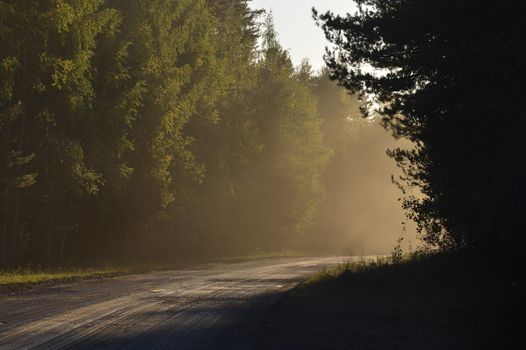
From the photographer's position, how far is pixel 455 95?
16969mm

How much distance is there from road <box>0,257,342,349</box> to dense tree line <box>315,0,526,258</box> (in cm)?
501

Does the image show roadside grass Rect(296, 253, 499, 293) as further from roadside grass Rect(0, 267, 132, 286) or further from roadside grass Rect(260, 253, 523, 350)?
roadside grass Rect(0, 267, 132, 286)

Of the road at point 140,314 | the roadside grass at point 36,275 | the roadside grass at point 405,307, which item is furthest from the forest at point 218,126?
the road at point 140,314

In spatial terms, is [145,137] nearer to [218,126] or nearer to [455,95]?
[218,126]

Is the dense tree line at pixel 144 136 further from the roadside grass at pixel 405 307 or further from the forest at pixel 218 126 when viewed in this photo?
the roadside grass at pixel 405 307

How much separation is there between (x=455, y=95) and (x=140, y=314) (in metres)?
8.32

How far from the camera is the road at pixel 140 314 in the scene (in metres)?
12.3

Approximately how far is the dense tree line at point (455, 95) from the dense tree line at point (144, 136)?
12702mm

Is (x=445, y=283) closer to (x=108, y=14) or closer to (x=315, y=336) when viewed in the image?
(x=315, y=336)

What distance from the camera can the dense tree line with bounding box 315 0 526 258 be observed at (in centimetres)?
1420

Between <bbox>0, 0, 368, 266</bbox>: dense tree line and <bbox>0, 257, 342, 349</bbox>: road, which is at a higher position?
<bbox>0, 0, 368, 266</bbox>: dense tree line

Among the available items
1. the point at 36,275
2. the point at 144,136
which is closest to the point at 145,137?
the point at 144,136

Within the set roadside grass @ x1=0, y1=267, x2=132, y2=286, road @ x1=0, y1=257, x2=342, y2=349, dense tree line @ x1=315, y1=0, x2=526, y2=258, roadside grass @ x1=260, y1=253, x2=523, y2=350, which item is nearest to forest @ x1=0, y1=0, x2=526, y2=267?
dense tree line @ x1=315, y1=0, x2=526, y2=258

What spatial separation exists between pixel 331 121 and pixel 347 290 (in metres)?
77.5
